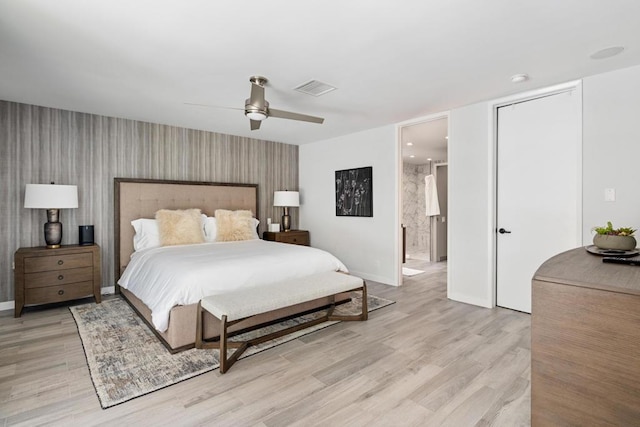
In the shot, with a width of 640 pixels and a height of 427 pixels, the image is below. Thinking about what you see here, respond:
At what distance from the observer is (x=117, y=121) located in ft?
14.6

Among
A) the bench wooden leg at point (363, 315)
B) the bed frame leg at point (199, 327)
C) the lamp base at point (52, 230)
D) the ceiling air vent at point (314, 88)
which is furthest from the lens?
the lamp base at point (52, 230)

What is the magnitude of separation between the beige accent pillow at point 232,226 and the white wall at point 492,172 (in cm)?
292

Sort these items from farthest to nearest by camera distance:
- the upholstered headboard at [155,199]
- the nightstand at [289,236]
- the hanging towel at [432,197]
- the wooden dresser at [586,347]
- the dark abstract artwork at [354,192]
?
1. the hanging towel at [432,197]
2. the nightstand at [289,236]
3. the dark abstract artwork at [354,192]
4. the upholstered headboard at [155,199]
5. the wooden dresser at [586,347]

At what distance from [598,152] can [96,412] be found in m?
4.40

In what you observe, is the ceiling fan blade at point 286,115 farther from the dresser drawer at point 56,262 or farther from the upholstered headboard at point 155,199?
the dresser drawer at point 56,262

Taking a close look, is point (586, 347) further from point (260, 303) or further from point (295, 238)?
point (295, 238)

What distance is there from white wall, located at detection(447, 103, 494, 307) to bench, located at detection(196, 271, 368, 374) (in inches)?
59.8

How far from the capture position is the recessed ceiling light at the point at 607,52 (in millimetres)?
2473

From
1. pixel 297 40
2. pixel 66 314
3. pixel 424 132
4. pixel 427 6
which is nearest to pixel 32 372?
pixel 66 314

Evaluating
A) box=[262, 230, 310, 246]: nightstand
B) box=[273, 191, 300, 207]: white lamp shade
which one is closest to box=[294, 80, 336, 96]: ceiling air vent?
box=[273, 191, 300, 207]: white lamp shade

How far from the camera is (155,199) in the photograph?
467 centimetres

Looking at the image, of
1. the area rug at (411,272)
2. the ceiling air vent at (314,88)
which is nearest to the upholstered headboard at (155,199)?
the ceiling air vent at (314,88)

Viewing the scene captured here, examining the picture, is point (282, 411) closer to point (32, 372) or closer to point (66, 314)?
point (32, 372)

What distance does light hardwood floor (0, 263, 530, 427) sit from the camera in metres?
1.86
